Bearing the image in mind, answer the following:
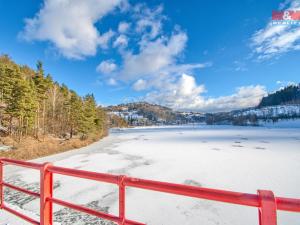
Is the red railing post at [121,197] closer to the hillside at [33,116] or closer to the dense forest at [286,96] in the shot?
the hillside at [33,116]

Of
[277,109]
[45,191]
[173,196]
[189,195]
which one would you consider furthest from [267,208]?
[277,109]

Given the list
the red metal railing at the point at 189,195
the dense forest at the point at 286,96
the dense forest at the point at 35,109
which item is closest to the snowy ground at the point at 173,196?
the red metal railing at the point at 189,195

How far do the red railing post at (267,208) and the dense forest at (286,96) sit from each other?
16795 cm

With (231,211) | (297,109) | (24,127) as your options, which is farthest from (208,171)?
(297,109)

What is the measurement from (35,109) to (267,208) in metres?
33.4

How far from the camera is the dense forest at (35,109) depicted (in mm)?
26125

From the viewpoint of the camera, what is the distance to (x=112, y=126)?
397ft

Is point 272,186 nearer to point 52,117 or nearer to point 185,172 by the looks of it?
point 185,172

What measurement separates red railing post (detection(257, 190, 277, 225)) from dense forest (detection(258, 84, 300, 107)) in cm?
16795

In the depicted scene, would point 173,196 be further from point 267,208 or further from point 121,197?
point 267,208

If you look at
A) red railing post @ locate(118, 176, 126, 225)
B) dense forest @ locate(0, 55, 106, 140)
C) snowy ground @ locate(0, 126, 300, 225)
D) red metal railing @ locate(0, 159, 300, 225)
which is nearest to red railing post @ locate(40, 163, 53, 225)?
red metal railing @ locate(0, 159, 300, 225)

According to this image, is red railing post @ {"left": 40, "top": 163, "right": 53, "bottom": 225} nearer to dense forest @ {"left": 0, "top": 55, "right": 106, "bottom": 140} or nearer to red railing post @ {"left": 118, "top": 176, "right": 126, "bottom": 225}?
A: red railing post @ {"left": 118, "top": 176, "right": 126, "bottom": 225}

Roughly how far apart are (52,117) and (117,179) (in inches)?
1677

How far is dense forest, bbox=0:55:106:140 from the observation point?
2612 centimetres
